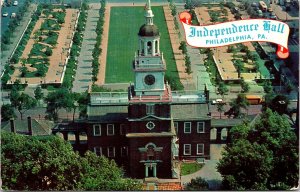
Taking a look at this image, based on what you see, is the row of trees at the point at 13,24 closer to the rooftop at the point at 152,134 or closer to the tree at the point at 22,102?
the tree at the point at 22,102

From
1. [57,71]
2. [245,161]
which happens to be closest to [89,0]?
[57,71]

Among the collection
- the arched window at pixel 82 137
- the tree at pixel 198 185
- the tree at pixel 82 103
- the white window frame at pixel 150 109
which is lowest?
the arched window at pixel 82 137

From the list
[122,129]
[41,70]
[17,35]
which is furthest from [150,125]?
[17,35]

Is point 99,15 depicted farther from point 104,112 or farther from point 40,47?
point 104,112

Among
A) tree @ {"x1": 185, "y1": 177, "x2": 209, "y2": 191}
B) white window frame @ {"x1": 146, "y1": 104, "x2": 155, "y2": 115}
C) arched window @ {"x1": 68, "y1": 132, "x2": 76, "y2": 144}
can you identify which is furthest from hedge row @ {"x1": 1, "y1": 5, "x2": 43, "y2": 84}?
tree @ {"x1": 185, "y1": 177, "x2": 209, "y2": 191}

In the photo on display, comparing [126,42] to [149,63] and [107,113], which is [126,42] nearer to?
[107,113]

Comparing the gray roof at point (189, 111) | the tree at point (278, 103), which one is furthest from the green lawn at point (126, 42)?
the gray roof at point (189, 111)
